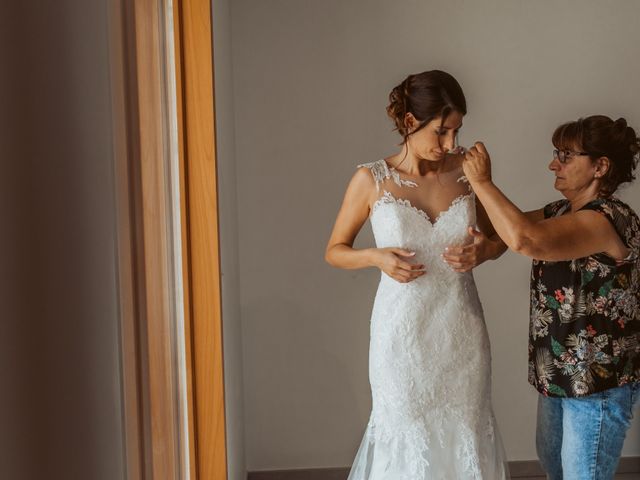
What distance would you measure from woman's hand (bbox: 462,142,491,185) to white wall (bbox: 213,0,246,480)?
75 centimetres

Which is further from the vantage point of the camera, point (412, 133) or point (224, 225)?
point (224, 225)

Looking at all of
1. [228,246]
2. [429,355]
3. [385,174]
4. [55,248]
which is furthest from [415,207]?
[55,248]

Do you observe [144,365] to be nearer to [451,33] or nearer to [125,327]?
[125,327]

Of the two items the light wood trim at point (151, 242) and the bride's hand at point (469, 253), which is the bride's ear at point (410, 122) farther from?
the light wood trim at point (151, 242)

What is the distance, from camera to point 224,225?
2.65 metres

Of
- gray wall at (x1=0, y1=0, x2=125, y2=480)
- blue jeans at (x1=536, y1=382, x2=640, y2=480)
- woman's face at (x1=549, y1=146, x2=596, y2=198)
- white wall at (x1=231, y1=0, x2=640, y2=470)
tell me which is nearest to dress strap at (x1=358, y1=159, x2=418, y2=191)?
woman's face at (x1=549, y1=146, x2=596, y2=198)

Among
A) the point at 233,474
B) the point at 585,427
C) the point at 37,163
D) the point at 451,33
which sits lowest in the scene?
the point at 233,474

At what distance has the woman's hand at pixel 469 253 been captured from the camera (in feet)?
7.10

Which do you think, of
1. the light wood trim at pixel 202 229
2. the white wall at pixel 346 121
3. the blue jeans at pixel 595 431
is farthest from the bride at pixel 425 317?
the white wall at pixel 346 121

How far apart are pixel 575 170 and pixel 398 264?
591mm

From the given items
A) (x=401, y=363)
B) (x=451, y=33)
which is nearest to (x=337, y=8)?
(x=451, y=33)

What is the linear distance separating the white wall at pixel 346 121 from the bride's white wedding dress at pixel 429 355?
1.22m

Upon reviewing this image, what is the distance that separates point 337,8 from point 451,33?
538mm

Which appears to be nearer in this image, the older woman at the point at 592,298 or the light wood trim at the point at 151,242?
the light wood trim at the point at 151,242
